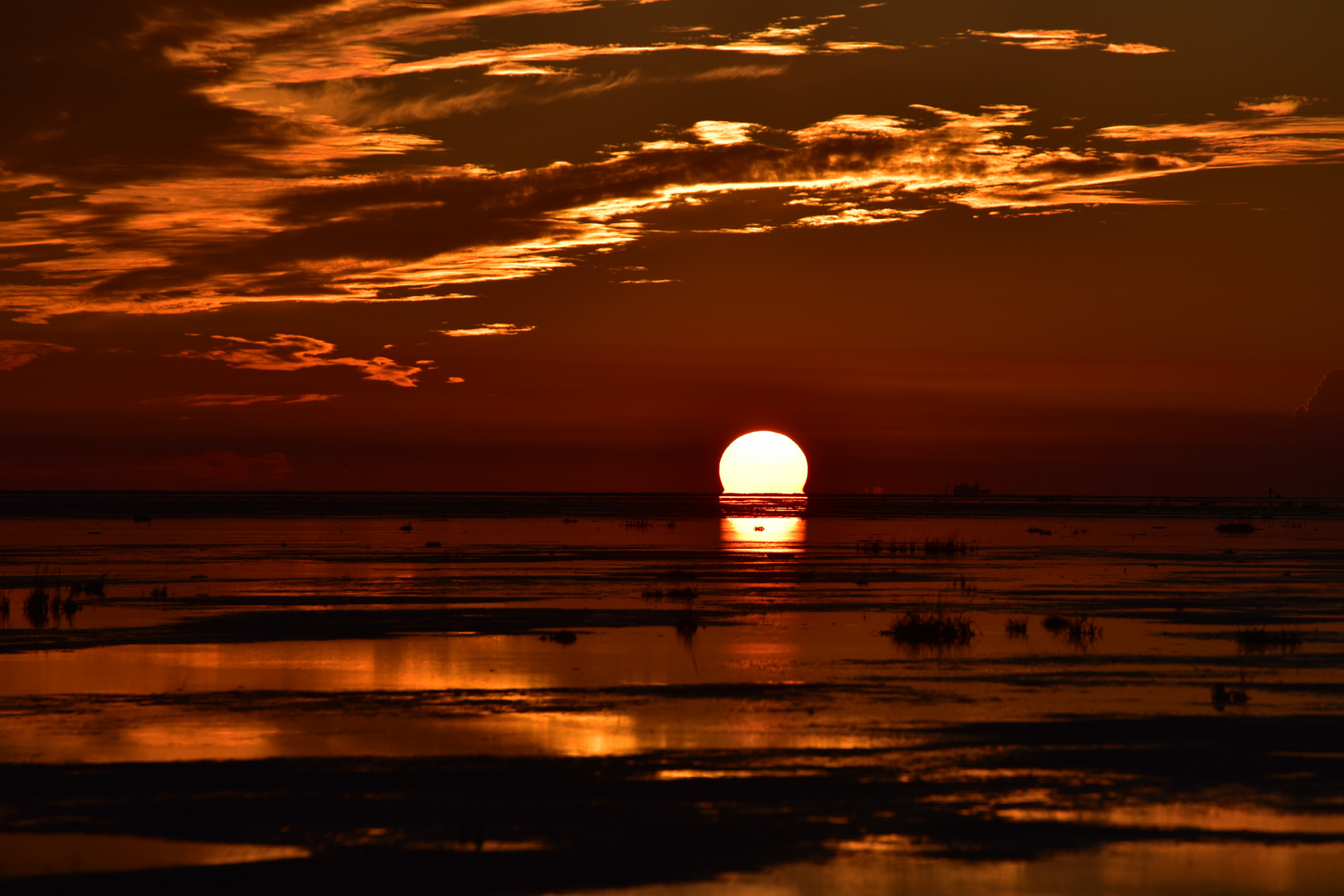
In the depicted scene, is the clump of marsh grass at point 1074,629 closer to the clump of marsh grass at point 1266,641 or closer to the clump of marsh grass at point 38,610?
the clump of marsh grass at point 1266,641

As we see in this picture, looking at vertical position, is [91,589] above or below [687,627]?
above

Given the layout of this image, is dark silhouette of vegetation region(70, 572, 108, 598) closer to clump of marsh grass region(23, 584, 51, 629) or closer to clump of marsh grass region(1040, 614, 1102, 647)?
clump of marsh grass region(23, 584, 51, 629)

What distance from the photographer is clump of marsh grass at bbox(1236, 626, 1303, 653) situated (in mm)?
29578

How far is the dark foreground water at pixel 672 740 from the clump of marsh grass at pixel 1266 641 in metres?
0.16

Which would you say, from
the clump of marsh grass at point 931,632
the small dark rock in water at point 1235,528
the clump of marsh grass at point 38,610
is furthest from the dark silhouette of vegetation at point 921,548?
the clump of marsh grass at point 38,610

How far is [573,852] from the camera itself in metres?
13.4

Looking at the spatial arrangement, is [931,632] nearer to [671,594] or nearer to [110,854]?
[671,594]

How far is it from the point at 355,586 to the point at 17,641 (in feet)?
53.7

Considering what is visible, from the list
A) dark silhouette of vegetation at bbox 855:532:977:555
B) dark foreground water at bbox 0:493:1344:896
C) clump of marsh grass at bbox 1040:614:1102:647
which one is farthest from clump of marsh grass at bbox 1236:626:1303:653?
dark silhouette of vegetation at bbox 855:532:977:555

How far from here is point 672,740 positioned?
18875mm

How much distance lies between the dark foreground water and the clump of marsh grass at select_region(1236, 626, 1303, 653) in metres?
0.16

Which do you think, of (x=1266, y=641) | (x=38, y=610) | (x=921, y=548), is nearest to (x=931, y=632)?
(x=1266, y=641)

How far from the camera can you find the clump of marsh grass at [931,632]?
31.0 metres

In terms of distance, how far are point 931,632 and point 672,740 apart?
1454 cm
